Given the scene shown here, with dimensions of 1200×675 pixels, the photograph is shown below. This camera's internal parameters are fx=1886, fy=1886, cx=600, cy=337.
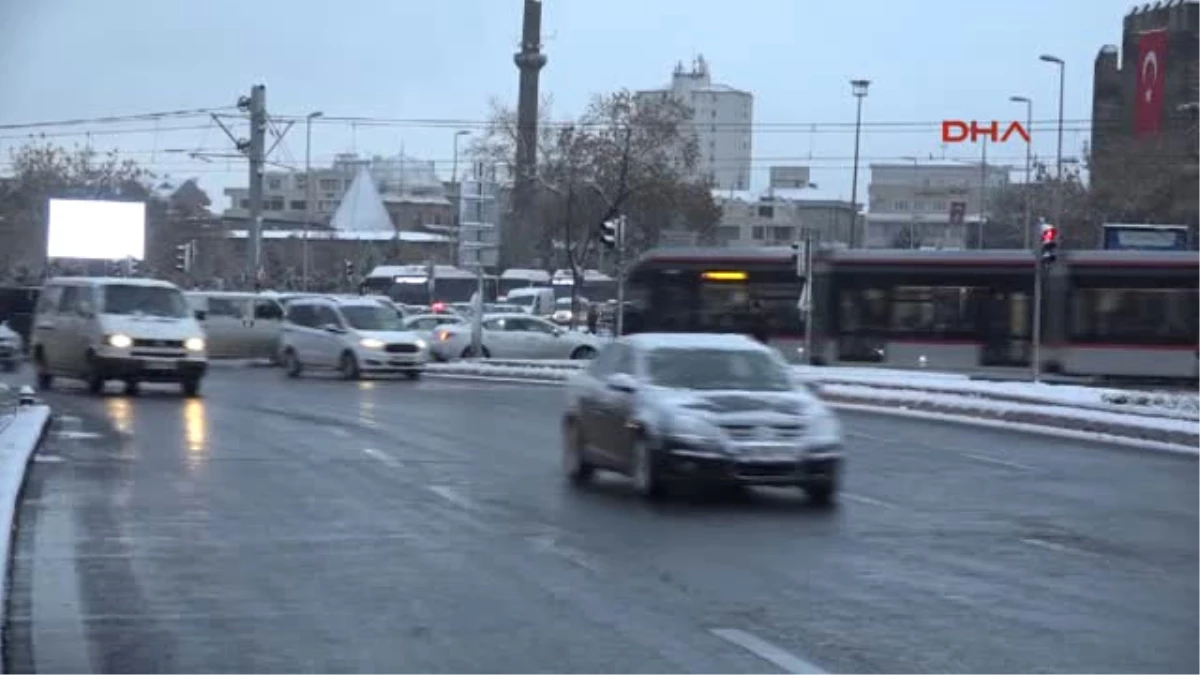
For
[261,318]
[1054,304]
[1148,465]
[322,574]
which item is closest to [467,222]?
[261,318]

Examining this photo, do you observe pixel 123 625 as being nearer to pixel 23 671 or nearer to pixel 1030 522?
pixel 23 671

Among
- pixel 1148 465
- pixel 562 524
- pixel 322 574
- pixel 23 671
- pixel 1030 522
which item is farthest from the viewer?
pixel 1148 465

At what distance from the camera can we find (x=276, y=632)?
10258 millimetres

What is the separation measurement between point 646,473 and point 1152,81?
2716 inches

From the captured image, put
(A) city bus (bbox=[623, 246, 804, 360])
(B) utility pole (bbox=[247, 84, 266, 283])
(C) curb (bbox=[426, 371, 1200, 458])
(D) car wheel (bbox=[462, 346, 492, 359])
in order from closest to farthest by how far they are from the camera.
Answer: (C) curb (bbox=[426, 371, 1200, 458])
(A) city bus (bbox=[623, 246, 804, 360])
(D) car wheel (bbox=[462, 346, 492, 359])
(B) utility pole (bbox=[247, 84, 266, 283])

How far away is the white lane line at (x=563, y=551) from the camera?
43.1ft

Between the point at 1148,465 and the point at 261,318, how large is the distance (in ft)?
93.4

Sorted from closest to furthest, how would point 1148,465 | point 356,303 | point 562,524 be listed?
point 562,524 → point 1148,465 → point 356,303

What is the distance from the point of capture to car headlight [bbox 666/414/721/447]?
17.2 metres

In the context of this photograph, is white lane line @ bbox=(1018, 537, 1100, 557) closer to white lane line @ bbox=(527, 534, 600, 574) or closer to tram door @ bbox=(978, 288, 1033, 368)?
white lane line @ bbox=(527, 534, 600, 574)

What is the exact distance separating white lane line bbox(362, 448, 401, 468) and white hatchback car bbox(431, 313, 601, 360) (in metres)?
27.2

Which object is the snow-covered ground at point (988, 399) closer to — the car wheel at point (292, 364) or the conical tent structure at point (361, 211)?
the car wheel at point (292, 364)

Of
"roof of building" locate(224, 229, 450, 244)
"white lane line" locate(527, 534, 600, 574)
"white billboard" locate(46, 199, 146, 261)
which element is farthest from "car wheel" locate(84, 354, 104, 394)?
"roof of building" locate(224, 229, 450, 244)

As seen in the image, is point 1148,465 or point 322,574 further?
point 1148,465
